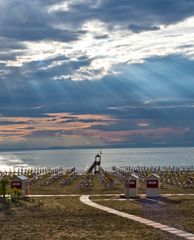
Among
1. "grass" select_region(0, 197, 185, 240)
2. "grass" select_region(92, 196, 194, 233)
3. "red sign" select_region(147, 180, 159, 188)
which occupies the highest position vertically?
"red sign" select_region(147, 180, 159, 188)

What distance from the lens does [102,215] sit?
77.6 ft

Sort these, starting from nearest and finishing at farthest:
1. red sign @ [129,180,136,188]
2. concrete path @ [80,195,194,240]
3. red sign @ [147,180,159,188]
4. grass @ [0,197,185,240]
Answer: concrete path @ [80,195,194,240]
grass @ [0,197,185,240]
red sign @ [129,180,136,188]
red sign @ [147,180,159,188]

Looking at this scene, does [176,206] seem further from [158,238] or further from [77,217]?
[158,238]

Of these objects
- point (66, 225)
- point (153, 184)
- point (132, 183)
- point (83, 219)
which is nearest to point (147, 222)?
point (83, 219)

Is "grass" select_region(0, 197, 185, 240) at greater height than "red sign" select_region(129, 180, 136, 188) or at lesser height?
lesser

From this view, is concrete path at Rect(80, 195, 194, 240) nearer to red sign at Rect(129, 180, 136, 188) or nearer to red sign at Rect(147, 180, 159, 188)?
red sign at Rect(129, 180, 136, 188)

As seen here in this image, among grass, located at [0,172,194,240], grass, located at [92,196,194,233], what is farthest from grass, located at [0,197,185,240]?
grass, located at [92,196,194,233]

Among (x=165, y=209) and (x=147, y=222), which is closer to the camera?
(x=147, y=222)

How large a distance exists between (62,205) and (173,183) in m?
19.5

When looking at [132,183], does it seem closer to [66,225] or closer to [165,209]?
[165,209]

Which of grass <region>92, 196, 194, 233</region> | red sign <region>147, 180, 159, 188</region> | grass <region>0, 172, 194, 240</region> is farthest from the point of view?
red sign <region>147, 180, 159, 188</region>

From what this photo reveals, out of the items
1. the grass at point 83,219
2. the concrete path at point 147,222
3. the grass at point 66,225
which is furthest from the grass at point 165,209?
the grass at point 66,225

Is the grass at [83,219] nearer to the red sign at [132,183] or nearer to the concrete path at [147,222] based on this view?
the concrete path at [147,222]

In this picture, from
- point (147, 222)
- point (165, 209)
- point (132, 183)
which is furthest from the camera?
point (132, 183)
